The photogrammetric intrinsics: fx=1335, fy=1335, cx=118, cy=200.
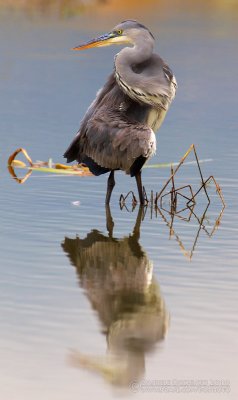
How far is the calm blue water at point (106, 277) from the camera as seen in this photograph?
6.90 m

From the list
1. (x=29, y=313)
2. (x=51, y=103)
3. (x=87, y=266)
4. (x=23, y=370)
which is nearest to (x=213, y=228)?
(x=87, y=266)

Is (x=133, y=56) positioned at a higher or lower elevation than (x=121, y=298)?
lower

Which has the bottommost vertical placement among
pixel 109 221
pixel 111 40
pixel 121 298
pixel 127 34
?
pixel 109 221

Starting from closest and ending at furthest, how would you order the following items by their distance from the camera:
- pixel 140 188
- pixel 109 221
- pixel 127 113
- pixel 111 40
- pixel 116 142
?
pixel 109 221 < pixel 116 142 < pixel 140 188 < pixel 127 113 < pixel 111 40

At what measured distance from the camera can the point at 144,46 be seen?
12.3 m

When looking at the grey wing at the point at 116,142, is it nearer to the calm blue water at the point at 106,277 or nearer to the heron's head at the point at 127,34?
the calm blue water at the point at 106,277

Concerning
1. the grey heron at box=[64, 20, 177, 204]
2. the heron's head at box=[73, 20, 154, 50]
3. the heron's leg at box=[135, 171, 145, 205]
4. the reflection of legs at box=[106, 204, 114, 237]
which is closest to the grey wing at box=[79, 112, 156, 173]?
the grey heron at box=[64, 20, 177, 204]

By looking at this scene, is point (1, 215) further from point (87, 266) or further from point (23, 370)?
point (23, 370)

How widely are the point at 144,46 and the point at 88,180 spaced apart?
1.81 meters

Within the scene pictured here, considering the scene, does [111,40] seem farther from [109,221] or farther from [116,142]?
[109,221]

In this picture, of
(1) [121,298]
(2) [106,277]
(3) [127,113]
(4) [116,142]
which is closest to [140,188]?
(4) [116,142]

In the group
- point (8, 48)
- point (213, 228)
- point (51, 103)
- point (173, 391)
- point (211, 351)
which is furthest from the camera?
point (8, 48)

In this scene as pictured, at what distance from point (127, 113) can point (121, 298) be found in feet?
13.3

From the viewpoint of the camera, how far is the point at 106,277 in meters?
9.08
